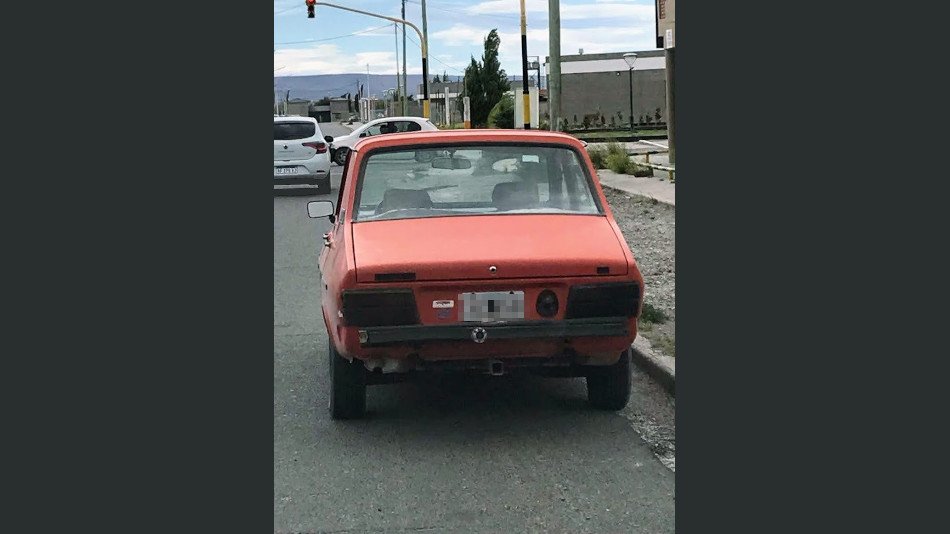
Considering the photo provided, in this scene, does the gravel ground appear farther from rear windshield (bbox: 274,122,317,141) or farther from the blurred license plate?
rear windshield (bbox: 274,122,317,141)

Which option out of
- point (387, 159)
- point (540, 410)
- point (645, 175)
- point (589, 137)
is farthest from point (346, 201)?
point (589, 137)

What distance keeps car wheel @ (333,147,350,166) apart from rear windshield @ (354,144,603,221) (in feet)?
0.34

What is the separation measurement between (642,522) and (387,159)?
7.06 ft

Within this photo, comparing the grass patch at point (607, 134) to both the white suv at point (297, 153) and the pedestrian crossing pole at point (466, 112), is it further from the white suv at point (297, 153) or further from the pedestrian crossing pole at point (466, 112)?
the white suv at point (297, 153)

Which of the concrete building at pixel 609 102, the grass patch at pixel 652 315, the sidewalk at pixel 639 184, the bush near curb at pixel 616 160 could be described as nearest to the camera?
the grass patch at pixel 652 315

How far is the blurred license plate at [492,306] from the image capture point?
3.85m

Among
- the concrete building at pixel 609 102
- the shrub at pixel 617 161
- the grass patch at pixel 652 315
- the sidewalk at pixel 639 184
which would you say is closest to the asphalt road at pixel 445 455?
the grass patch at pixel 652 315

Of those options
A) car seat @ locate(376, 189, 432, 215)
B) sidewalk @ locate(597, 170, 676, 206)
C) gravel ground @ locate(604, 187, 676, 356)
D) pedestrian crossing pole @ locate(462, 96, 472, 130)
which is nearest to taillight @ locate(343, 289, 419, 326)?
car seat @ locate(376, 189, 432, 215)

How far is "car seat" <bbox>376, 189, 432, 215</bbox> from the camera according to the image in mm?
4258

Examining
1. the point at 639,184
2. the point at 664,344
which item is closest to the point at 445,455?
the point at 664,344

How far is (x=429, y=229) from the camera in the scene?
13.6 ft

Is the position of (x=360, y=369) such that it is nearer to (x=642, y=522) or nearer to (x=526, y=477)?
(x=526, y=477)

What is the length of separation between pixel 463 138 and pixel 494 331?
91 centimetres

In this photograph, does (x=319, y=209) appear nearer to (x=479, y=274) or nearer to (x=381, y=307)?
(x=381, y=307)
